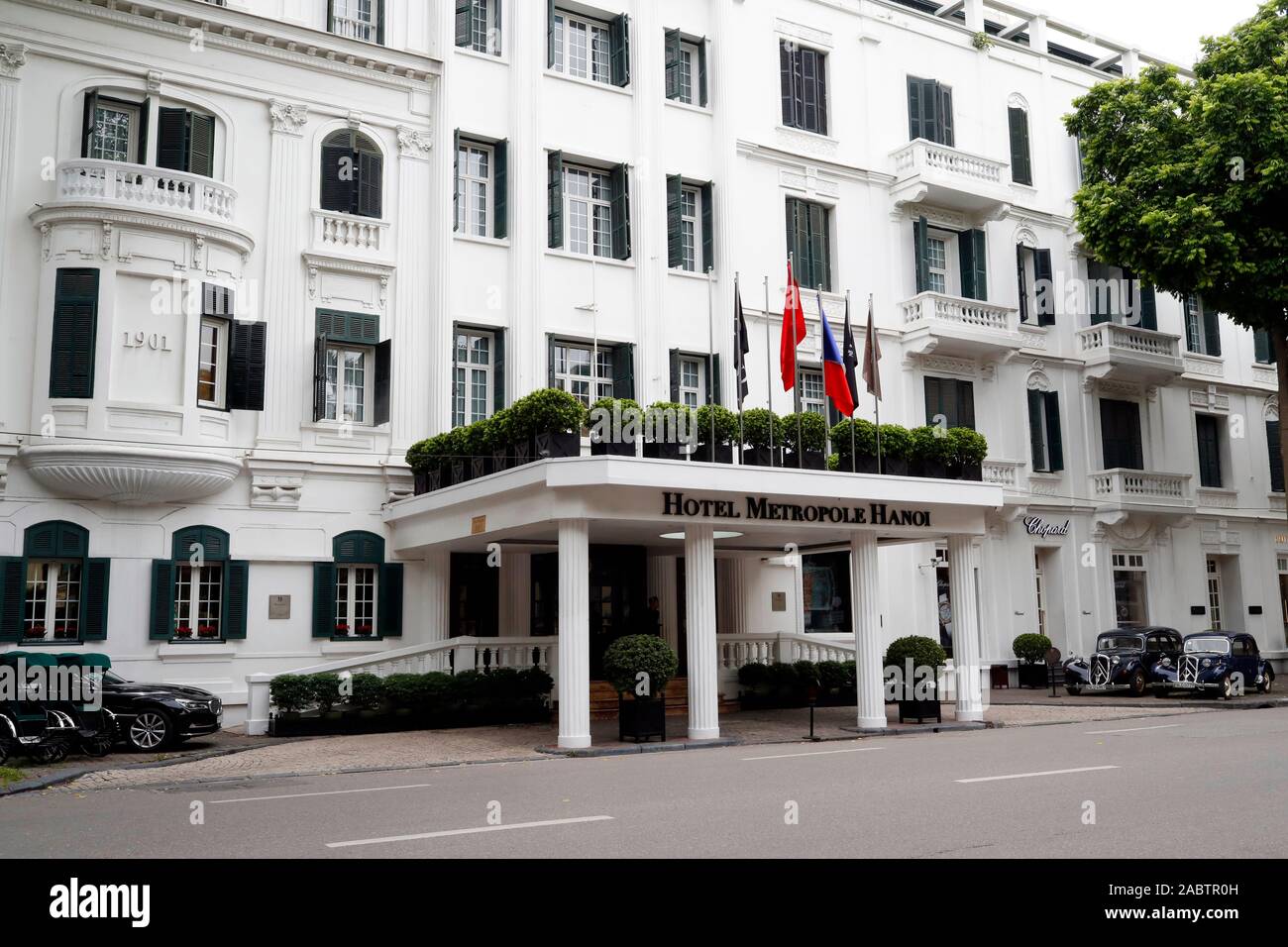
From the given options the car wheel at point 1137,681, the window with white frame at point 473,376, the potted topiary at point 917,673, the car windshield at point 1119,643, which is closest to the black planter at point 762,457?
the potted topiary at point 917,673

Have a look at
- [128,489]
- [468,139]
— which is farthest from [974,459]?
[128,489]

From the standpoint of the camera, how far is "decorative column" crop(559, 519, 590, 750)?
18062 millimetres

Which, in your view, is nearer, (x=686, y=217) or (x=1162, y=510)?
(x=686, y=217)

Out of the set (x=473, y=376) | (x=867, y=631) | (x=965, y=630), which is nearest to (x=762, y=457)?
(x=867, y=631)

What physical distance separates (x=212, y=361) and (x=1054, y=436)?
21919 mm

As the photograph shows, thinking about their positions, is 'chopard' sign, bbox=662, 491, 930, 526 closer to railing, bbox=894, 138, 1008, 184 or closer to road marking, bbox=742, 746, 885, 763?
road marking, bbox=742, 746, 885, 763

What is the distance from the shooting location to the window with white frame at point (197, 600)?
68.7 ft

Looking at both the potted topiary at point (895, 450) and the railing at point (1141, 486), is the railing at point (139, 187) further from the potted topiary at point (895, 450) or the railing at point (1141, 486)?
the railing at point (1141, 486)

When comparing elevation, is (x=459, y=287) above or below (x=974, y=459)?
above
